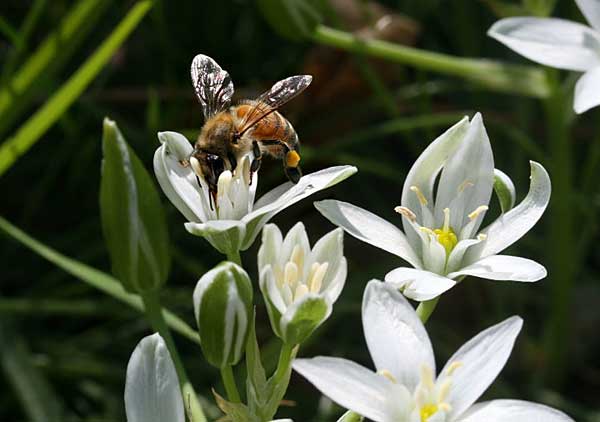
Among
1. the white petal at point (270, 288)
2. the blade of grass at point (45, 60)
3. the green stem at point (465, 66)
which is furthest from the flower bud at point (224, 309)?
the green stem at point (465, 66)

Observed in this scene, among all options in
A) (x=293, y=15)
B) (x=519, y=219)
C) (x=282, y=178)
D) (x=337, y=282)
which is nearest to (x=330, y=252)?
(x=337, y=282)

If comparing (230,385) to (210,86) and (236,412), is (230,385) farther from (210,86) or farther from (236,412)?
(210,86)

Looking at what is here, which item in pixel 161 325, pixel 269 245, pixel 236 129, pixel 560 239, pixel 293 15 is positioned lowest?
pixel 560 239

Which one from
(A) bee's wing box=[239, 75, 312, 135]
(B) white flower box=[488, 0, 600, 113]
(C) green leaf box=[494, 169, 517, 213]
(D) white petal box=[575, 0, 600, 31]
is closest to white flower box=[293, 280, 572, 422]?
(C) green leaf box=[494, 169, 517, 213]

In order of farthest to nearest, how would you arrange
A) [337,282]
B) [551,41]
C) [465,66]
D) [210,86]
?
[465,66], [551,41], [210,86], [337,282]

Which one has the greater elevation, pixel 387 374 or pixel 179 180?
pixel 179 180

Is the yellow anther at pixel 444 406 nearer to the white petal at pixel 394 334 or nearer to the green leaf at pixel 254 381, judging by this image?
the white petal at pixel 394 334

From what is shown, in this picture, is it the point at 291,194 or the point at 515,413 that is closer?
the point at 515,413
